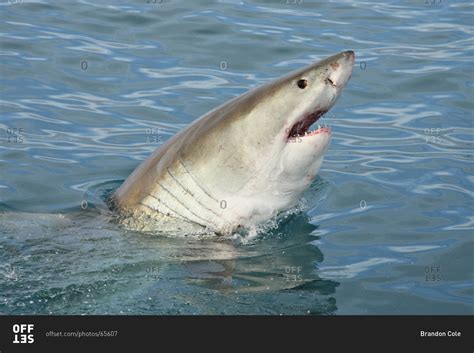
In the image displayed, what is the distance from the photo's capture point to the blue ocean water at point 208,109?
20.6 ft

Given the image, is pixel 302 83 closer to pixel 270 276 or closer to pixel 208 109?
pixel 270 276

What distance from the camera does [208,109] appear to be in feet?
34.6

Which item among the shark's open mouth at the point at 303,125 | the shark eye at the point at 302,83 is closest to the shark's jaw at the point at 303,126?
the shark's open mouth at the point at 303,125

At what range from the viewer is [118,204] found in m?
7.17

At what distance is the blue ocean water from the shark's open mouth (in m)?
0.89

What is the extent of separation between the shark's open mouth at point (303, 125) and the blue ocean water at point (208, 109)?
2.91ft

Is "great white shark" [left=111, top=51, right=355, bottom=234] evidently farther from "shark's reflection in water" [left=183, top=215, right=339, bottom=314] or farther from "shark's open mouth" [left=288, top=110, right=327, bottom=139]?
"shark's reflection in water" [left=183, top=215, right=339, bottom=314]

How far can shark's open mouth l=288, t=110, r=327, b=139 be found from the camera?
6.45 meters
